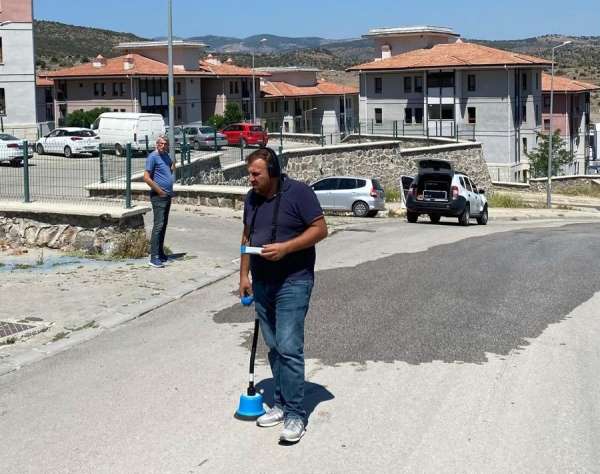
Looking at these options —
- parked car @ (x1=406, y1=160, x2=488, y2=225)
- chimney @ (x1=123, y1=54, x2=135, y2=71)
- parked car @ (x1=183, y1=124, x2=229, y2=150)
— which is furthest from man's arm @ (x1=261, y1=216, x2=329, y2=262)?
chimney @ (x1=123, y1=54, x2=135, y2=71)

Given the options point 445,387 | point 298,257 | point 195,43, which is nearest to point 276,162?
point 298,257

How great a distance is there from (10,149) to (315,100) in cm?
6437

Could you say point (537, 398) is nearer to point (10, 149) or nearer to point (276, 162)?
point (276, 162)

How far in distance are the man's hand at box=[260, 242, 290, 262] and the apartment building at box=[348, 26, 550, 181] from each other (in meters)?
57.5

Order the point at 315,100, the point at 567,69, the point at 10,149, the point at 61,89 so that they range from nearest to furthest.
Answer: the point at 10,149 < the point at 61,89 < the point at 315,100 < the point at 567,69

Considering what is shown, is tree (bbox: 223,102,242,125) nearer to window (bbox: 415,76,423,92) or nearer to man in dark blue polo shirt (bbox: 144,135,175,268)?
window (bbox: 415,76,423,92)

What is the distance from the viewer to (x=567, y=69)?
565 ft

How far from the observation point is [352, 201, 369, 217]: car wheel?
30922 millimetres

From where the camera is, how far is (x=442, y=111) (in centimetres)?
6869

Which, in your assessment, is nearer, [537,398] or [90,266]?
[537,398]

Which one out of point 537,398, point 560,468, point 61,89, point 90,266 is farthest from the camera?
point 61,89

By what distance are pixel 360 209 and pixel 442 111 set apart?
39529 mm

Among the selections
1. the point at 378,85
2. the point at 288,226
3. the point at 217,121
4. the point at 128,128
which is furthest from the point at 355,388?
the point at 378,85

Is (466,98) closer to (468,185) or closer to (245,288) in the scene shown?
(468,185)
